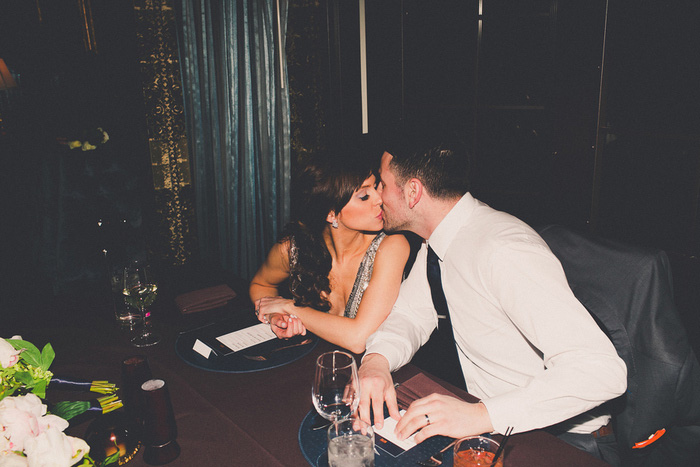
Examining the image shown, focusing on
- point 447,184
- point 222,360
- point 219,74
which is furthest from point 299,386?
point 219,74

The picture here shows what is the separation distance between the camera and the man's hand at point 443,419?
Result: 41.1 inches

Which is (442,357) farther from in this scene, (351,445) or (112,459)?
(112,459)

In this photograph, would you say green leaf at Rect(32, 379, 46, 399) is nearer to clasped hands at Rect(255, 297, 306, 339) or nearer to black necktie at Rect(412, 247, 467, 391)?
clasped hands at Rect(255, 297, 306, 339)

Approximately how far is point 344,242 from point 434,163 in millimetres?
801

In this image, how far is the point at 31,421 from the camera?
0.77 m

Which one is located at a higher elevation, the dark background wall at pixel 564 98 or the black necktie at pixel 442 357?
the dark background wall at pixel 564 98

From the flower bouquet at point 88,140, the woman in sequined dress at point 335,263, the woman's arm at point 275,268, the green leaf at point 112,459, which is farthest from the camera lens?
the flower bouquet at point 88,140

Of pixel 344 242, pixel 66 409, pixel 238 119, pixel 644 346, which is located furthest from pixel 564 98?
pixel 66 409

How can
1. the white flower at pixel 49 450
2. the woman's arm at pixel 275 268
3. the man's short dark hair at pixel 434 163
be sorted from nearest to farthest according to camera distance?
the white flower at pixel 49 450 → the man's short dark hair at pixel 434 163 → the woman's arm at pixel 275 268

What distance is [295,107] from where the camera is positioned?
142 inches

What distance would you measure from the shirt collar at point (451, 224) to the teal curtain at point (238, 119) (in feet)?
6.10

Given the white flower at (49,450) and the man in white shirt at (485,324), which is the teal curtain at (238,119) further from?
the white flower at (49,450)

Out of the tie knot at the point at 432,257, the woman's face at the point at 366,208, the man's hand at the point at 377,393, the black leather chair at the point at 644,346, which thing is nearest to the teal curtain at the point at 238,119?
the woman's face at the point at 366,208

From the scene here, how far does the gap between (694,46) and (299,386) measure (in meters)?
1.94
